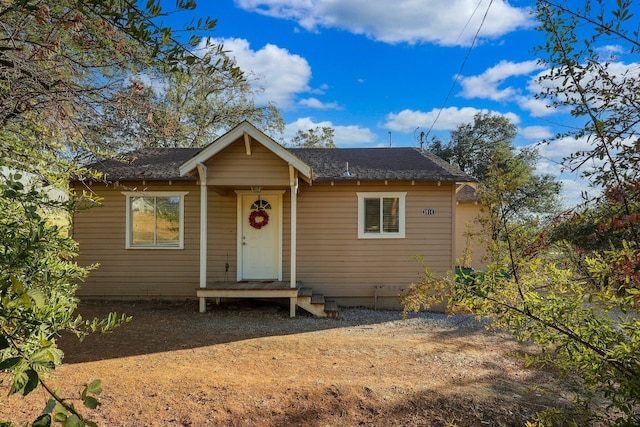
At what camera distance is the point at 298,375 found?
4.60m

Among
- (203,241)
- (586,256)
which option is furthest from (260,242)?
(586,256)

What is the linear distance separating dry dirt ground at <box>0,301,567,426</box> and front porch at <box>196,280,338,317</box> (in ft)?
1.01

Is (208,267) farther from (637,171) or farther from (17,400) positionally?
(637,171)

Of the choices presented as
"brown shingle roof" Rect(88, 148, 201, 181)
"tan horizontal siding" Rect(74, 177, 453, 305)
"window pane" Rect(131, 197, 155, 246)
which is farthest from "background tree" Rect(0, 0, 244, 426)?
"window pane" Rect(131, 197, 155, 246)

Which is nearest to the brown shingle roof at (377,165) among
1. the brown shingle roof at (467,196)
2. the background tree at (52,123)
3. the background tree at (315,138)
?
the brown shingle roof at (467,196)

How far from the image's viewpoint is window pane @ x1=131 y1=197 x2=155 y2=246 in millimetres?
9305

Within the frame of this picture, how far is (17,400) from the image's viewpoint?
3650 mm

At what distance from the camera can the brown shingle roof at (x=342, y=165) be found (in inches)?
349

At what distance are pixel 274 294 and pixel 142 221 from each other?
411 centimetres

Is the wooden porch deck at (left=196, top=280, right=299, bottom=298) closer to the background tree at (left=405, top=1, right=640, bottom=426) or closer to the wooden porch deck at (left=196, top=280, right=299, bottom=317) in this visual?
the wooden porch deck at (left=196, top=280, right=299, bottom=317)

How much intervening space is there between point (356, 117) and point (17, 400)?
14925mm

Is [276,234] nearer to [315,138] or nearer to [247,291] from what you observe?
[247,291]

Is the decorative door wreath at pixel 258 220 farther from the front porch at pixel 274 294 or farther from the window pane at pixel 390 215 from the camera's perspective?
the window pane at pixel 390 215

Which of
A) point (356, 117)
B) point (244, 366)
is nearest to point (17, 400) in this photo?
point (244, 366)
